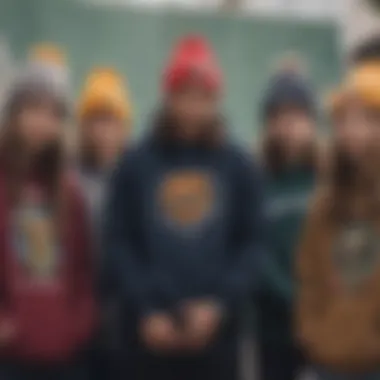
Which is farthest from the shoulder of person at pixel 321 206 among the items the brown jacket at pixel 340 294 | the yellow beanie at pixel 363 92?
the yellow beanie at pixel 363 92

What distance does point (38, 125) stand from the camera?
1.85 metres

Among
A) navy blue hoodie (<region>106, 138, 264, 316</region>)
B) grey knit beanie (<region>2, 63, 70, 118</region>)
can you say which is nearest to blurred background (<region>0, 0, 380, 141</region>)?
grey knit beanie (<region>2, 63, 70, 118</region>)

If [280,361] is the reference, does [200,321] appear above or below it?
above

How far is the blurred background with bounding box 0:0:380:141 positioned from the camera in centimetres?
291

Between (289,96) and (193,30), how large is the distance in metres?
1.05

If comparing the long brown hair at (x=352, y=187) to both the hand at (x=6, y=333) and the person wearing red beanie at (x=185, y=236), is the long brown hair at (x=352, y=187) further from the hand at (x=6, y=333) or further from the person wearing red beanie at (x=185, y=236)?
the hand at (x=6, y=333)

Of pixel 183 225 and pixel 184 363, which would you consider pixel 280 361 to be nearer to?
pixel 184 363

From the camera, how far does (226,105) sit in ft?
9.74

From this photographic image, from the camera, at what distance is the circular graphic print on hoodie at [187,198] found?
1.80 m

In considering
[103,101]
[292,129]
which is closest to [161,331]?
[292,129]

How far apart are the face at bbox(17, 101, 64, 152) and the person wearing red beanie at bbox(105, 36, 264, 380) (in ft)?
0.43

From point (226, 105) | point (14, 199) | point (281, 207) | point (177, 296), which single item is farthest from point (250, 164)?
point (226, 105)

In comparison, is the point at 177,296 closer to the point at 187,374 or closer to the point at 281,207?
the point at 187,374

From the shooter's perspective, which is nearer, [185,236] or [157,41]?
[185,236]
